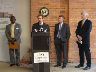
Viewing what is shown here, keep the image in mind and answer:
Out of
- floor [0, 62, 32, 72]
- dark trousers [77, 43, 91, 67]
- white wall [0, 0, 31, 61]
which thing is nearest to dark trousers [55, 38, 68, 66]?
dark trousers [77, 43, 91, 67]

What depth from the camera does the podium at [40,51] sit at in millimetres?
6336

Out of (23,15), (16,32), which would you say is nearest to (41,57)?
(16,32)

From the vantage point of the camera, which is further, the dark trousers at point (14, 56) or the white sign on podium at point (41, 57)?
the dark trousers at point (14, 56)

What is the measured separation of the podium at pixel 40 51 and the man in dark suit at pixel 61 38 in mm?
1169

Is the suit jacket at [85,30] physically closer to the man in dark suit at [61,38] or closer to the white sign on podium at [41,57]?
the man in dark suit at [61,38]

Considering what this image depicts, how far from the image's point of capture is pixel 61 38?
25.0 ft

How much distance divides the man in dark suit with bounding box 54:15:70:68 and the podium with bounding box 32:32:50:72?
117 cm

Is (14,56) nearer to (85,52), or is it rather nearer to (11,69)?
(11,69)

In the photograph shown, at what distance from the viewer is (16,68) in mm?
7668

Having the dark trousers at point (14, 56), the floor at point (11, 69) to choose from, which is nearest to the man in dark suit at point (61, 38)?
the floor at point (11, 69)

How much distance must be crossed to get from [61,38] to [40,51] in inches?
54.8

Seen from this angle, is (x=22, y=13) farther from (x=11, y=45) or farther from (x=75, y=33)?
(x=75, y=33)

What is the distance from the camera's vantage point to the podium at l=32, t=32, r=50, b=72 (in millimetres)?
6336

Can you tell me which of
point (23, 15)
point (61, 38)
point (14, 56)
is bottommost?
point (14, 56)
